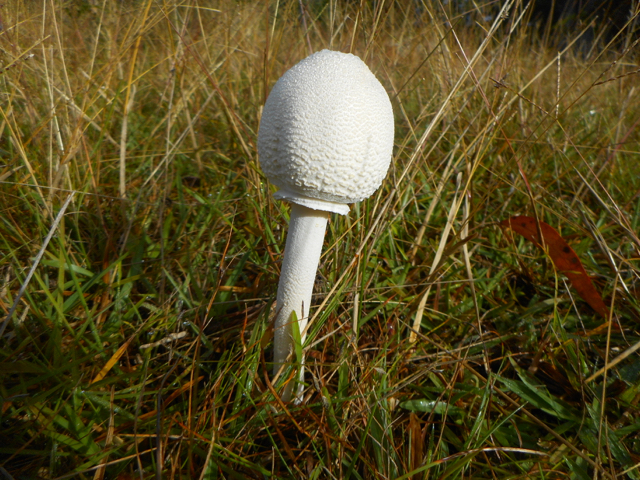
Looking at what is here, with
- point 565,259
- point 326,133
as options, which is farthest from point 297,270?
point 565,259

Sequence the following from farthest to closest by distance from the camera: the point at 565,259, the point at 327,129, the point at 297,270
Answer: the point at 565,259 < the point at 297,270 < the point at 327,129

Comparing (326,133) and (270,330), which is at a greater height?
(326,133)

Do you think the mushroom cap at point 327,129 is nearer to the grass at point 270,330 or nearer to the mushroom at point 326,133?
the mushroom at point 326,133

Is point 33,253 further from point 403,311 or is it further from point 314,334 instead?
point 403,311

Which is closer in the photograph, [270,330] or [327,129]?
[327,129]

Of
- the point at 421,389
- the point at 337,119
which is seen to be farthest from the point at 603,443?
the point at 337,119

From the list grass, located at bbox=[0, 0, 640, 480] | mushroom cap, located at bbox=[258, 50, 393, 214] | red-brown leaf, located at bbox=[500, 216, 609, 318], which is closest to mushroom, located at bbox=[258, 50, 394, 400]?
mushroom cap, located at bbox=[258, 50, 393, 214]

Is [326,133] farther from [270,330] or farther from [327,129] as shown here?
[270,330]
